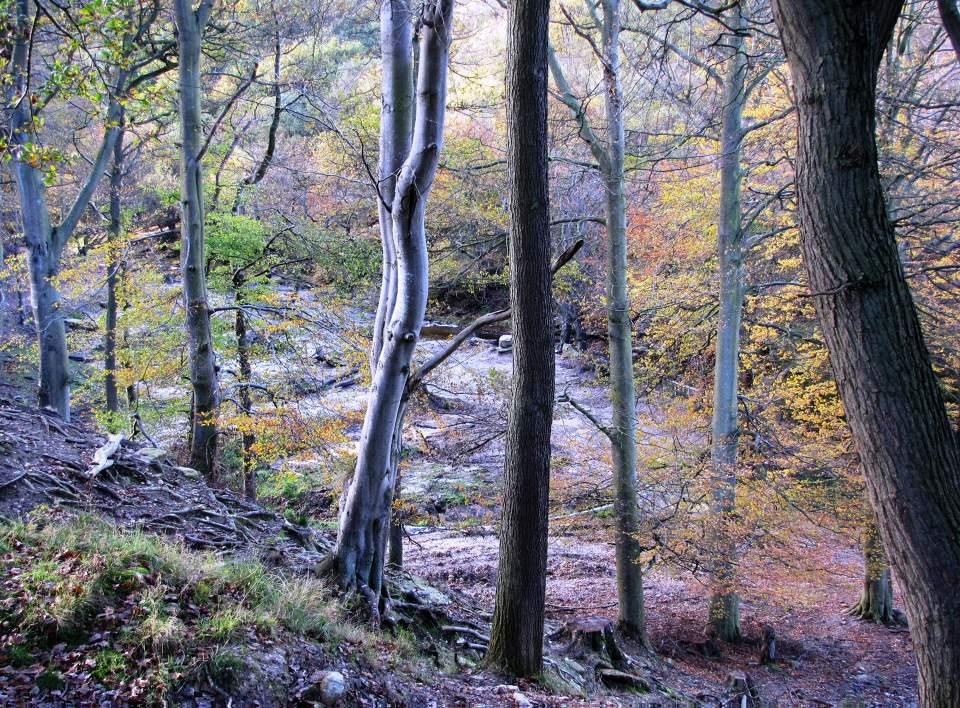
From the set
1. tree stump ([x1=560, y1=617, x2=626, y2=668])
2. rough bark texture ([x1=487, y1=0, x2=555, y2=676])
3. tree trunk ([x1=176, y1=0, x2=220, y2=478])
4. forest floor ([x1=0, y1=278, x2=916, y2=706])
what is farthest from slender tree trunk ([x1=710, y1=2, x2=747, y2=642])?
tree trunk ([x1=176, y1=0, x2=220, y2=478])

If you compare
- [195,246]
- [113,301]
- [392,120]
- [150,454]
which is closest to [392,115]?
[392,120]

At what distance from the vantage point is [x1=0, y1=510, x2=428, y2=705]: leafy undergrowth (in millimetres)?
3252

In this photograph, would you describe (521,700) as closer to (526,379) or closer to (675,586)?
(526,379)

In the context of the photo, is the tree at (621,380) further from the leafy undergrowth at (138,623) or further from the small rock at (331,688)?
the small rock at (331,688)

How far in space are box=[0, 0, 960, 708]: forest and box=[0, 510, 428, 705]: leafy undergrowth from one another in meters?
0.03

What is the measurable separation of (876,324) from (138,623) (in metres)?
4.41

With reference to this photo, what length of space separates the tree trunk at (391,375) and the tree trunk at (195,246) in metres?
4.81

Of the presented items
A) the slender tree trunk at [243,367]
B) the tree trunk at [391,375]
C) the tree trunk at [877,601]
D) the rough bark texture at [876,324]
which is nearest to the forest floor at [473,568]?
the tree trunk at [877,601]

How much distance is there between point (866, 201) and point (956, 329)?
27.3 ft

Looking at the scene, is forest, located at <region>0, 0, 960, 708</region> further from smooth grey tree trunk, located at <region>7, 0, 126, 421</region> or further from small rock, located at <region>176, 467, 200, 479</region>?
small rock, located at <region>176, 467, 200, 479</region>

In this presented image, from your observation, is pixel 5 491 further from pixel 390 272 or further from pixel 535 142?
pixel 535 142

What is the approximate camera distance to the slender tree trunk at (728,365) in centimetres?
1038

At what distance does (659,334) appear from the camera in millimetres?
13734

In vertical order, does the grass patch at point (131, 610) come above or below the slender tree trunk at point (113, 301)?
below
